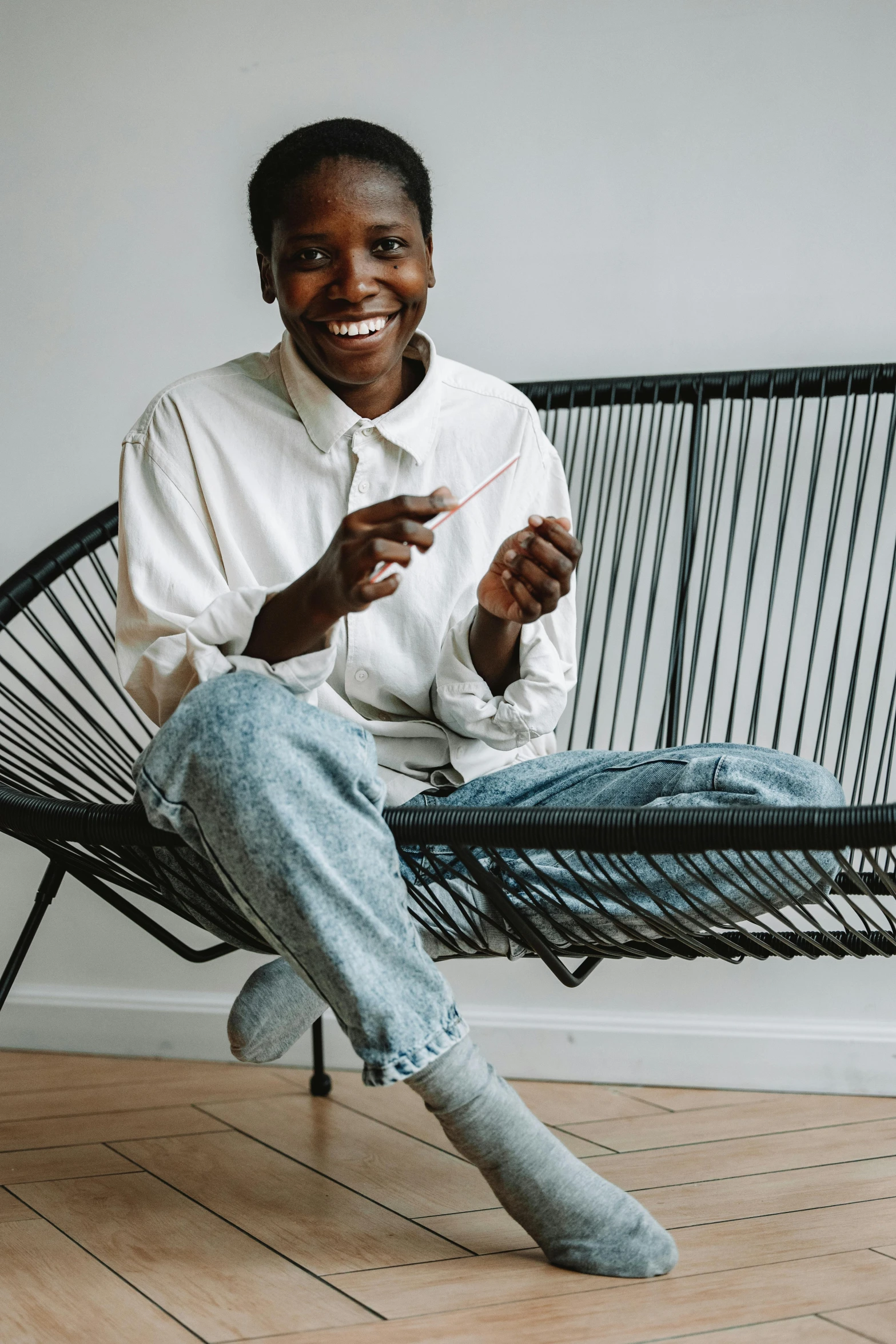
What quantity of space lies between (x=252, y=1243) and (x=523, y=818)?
0.43 meters

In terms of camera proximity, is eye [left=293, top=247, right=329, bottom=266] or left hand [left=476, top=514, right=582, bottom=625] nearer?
left hand [left=476, top=514, right=582, bottom=625]

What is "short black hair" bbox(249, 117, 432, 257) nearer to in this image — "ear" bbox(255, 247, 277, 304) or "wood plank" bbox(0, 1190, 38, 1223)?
"ear" bbox(255, 247, 277, 304)

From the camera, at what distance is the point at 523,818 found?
89cm

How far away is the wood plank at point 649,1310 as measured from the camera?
852 mm

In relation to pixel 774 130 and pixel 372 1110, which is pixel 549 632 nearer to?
pixel 372 1110

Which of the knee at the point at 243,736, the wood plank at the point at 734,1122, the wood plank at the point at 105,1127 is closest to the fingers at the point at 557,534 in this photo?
the knee at the point at 243,736

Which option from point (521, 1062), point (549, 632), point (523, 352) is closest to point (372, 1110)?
point (521, 1062)

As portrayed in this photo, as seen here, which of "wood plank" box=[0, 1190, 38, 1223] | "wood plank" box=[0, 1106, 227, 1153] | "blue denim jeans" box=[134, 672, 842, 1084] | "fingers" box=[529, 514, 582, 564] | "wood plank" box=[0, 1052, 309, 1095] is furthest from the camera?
"wood plank" box=[0, 1052, 309, 1095]

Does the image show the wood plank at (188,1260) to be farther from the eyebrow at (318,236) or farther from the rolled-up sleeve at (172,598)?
the eyebrow at (318,236)

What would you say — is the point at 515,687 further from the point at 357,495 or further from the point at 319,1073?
the point at 319,1073

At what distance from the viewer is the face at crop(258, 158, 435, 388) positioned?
3.65 feet

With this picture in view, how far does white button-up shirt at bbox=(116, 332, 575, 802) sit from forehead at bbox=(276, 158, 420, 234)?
0.44ft

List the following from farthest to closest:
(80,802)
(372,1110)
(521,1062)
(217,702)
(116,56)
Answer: (116,56), (521,1062), (372,1110), (80,802), (217,702)

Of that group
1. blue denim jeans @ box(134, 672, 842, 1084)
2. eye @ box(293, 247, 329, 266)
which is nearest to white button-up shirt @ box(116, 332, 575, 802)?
eye @ box(293, 247, 329, 266)
